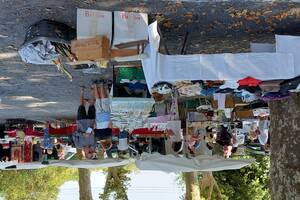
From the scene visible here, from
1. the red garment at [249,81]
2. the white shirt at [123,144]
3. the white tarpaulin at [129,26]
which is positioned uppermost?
the white tarpaulin at [129,26]

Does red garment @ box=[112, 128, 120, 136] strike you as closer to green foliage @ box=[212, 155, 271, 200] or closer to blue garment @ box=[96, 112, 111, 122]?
blue garment @ box=[96, 112, 111, 122]

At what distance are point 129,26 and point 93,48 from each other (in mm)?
553

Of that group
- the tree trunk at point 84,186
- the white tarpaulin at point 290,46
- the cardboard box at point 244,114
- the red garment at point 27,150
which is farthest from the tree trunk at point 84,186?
the white tarpaulin at point 290,46

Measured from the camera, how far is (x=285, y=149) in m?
6.88

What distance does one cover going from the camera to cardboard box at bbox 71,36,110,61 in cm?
558

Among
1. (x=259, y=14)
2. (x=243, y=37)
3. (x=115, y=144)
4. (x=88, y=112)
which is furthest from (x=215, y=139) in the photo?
(x=259, y=14)

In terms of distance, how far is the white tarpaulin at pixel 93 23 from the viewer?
5.60 meters

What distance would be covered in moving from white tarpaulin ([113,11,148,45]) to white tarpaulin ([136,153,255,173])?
Result: 3912mm

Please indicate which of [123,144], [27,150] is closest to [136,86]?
[123,144]

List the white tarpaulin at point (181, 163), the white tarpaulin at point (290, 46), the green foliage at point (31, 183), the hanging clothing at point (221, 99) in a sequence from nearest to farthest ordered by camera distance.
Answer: the white tarpaulin at point (290, 46)
the hanging clothing at point (221, 99)
the white tarpaulin at point (181, 163)
the green foliage at point (31, 183)

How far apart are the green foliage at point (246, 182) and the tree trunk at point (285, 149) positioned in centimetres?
900

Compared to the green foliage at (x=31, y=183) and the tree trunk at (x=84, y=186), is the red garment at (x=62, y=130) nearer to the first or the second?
the tree trunk at (x=84, y=186)

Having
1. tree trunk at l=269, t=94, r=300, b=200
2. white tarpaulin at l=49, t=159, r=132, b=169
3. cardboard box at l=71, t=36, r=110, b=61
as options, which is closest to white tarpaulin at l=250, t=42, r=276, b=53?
tree trunk at l=269, t=94, r=300, b=200

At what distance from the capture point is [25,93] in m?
10.2
